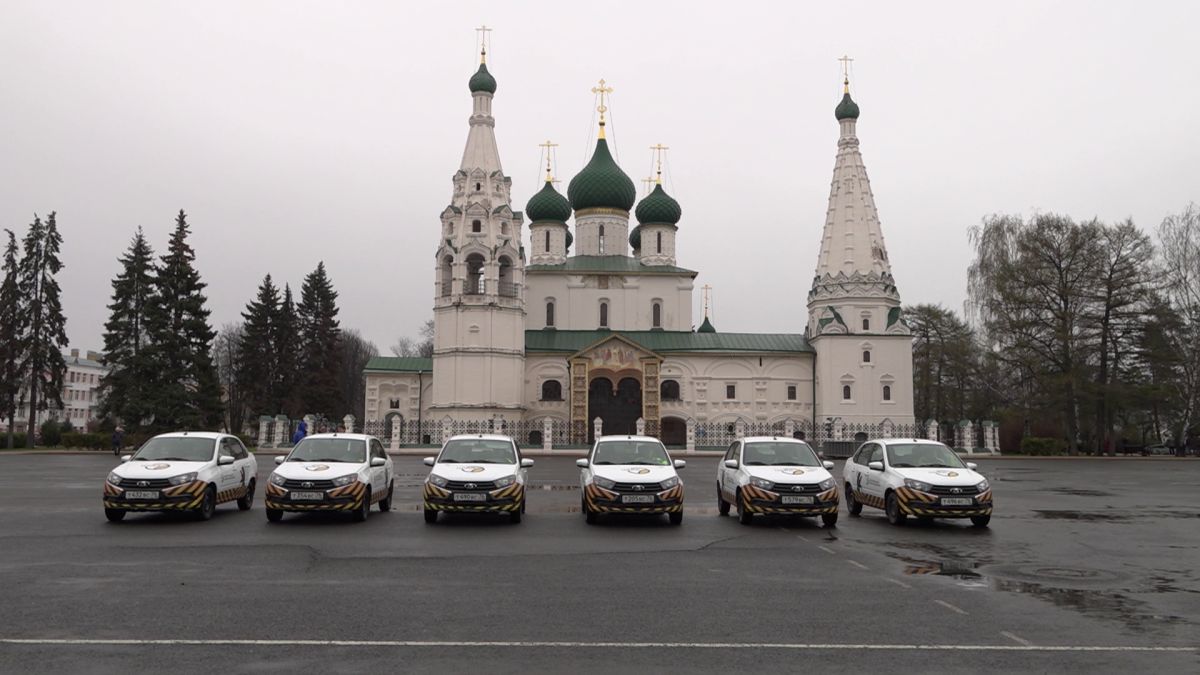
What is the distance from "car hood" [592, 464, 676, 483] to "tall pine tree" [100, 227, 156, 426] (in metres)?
39.0

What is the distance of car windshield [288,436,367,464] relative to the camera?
16.2m

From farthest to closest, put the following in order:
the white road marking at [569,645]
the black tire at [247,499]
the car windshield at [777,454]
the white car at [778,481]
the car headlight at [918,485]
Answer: the black tire at [247,499]
the car windshield at [777,454]
the car headlight at [918,485]
the white car at [778,481]
the white road marking at [569,645]

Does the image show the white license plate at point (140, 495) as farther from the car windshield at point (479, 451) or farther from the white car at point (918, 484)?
the white car at point (918, 484)

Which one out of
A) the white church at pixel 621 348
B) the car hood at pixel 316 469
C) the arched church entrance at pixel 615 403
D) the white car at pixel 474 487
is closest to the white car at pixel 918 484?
the white car at pixel 474 487

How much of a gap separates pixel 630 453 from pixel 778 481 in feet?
8.55

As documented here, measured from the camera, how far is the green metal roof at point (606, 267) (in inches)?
2404

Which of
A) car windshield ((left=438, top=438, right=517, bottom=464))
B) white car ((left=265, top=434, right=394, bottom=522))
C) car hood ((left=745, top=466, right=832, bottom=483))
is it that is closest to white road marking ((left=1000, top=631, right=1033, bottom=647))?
car hood ((left=745, top=466, right=832, bottom=483))

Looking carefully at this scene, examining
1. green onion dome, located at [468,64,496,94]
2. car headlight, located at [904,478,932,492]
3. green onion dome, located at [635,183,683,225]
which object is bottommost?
car headlight, located at [904,478,932,492]

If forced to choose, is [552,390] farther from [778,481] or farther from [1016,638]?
[1016,638]

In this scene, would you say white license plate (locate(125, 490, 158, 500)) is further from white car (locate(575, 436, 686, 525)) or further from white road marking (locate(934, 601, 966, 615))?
white road marking (locate(934, 601, 966, 615))

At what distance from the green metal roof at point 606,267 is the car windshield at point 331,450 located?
1764 inches

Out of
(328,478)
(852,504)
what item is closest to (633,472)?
(328,478)

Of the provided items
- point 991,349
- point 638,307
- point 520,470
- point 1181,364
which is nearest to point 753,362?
point 638,307

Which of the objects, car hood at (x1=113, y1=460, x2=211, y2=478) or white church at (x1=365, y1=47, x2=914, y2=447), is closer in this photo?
car hood at (x1=113, y1=460, x2=211, y2=478)
